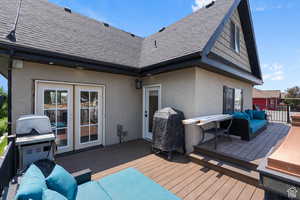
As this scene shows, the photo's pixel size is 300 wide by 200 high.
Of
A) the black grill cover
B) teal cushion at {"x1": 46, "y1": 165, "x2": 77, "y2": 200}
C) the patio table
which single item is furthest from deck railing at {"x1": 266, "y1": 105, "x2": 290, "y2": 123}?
teal cushion at {"x1": 46, "y1": 165, "x2": 77, "y2": 200}

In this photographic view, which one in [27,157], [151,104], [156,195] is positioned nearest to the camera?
[156,195]

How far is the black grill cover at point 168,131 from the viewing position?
13.5ft

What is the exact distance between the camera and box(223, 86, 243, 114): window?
5.86 meters

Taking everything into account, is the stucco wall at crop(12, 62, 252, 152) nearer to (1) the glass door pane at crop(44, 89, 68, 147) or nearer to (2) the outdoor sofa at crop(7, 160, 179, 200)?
(1) the glass door pane at crop(44, 89, 68, 147)

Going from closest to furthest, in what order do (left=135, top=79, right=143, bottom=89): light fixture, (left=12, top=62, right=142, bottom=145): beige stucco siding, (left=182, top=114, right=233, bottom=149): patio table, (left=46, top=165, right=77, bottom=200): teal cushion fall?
(left=46, top=165, right=77, bottom=200): teal cushion → (left=12, top=62, right=142, bottom=145): beige stucco siding → (left=182, top=114, right=233, bottom=149): patio table → (left=135, top=79, right=143, bottom=89): light fixture

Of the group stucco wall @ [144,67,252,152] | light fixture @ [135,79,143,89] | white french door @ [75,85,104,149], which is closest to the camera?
stucco wall @ [144,67,252,152]

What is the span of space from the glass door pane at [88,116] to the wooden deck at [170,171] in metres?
0.58

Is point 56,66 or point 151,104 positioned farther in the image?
point 151,104

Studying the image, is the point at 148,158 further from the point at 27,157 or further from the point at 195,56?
the point at 195,56

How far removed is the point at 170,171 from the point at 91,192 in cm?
207

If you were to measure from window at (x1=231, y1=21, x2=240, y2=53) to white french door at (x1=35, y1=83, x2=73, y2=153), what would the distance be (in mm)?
7341

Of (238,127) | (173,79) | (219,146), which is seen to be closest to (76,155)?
(173,79)

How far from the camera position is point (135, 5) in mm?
6766

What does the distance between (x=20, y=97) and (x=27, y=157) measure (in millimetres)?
1809
